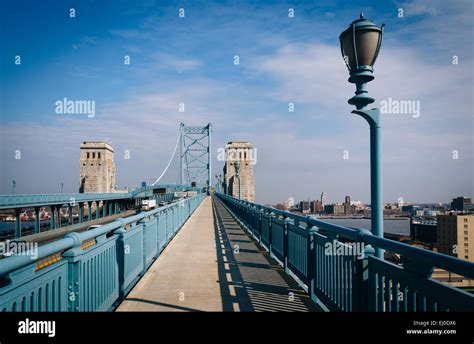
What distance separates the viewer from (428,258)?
8.66 ft

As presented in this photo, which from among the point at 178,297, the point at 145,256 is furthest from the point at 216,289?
the point at 145,256

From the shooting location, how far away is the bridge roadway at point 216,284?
5.20m

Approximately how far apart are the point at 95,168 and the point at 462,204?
301 ft

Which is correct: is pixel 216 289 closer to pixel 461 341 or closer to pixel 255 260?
pixel 255 260

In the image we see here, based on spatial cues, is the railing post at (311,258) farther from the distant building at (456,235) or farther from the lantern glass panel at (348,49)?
the lantern glass panel at (348,49)

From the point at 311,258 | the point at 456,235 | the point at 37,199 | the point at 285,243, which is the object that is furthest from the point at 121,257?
the point at 37,199

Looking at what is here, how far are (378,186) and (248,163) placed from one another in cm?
5732

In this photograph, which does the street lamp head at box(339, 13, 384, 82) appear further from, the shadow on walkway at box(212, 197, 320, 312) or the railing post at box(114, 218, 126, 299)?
the railing post at box(114, 218, 126, 299)

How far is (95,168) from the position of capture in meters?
91.8

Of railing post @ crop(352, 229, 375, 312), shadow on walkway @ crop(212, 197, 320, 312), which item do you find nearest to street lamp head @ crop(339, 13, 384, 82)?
railing post @ crop(352, 229, 375, 312)

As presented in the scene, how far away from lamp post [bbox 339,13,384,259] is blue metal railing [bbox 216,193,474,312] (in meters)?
0.47

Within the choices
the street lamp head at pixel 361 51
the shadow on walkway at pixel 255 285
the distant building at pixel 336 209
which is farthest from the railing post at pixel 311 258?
the distant building at pixel 336 209

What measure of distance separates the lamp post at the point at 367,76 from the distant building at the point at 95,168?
8979 cm

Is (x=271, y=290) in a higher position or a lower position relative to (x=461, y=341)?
lower
